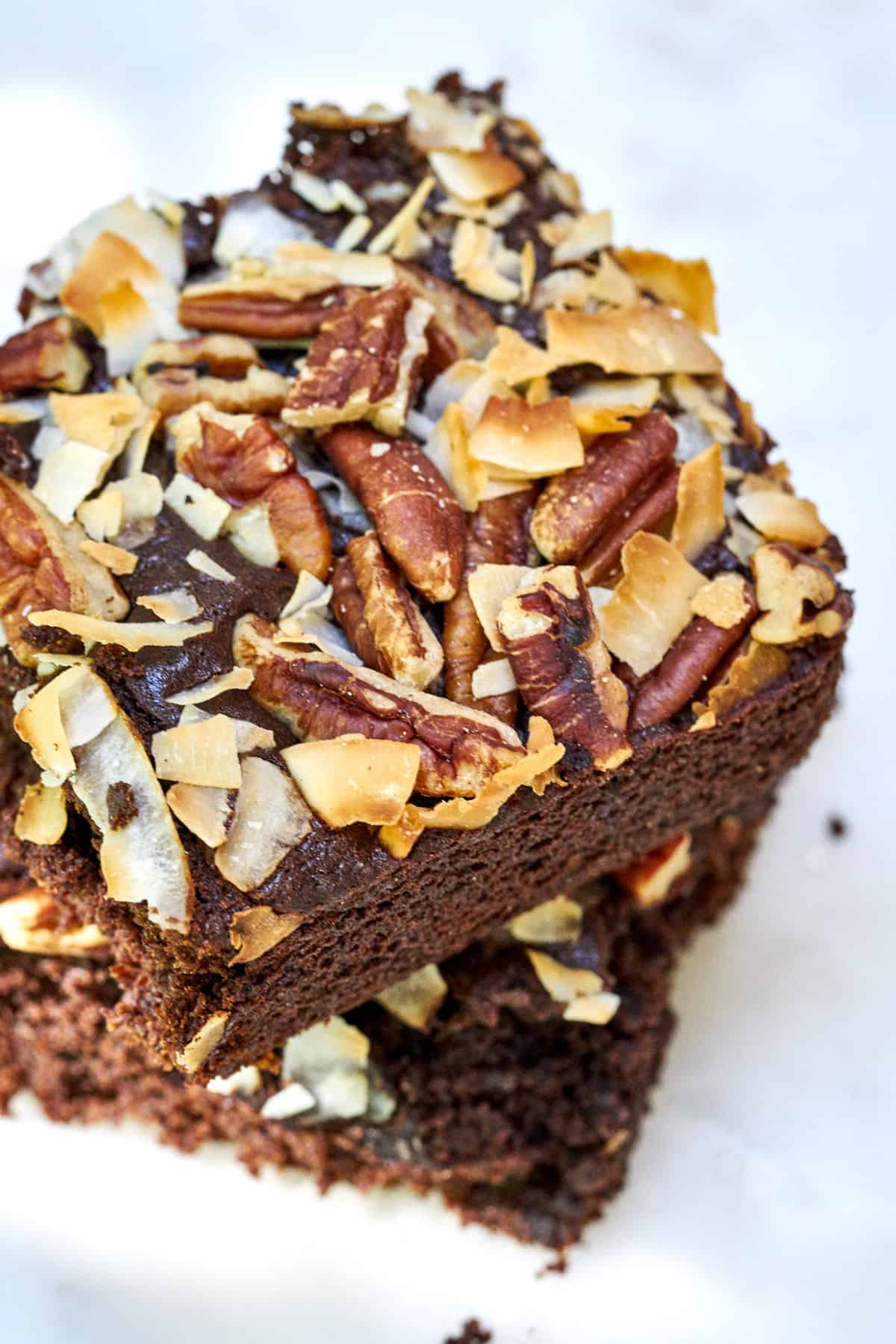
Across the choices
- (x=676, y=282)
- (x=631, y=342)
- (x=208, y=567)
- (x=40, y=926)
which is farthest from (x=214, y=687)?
(x=676, y=282)

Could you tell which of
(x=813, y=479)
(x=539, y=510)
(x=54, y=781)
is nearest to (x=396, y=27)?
(x=813, y=479)

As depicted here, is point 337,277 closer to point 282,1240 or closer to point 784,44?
point 282,1240

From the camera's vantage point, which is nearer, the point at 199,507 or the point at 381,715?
the point at 381,715

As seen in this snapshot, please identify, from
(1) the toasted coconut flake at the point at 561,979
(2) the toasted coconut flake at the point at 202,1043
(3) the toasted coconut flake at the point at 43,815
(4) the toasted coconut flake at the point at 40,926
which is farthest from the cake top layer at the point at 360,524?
(1) the toasted coconut flake at the point at 561,979

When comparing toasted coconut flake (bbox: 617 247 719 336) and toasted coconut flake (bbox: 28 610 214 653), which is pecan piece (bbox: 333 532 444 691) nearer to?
toasted coconut flake (bbox: 28 610 214 653)

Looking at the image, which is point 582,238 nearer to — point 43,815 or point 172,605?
point 172,605

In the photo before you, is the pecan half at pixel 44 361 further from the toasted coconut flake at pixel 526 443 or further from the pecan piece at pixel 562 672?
the pecan piece at pixel 562 672
